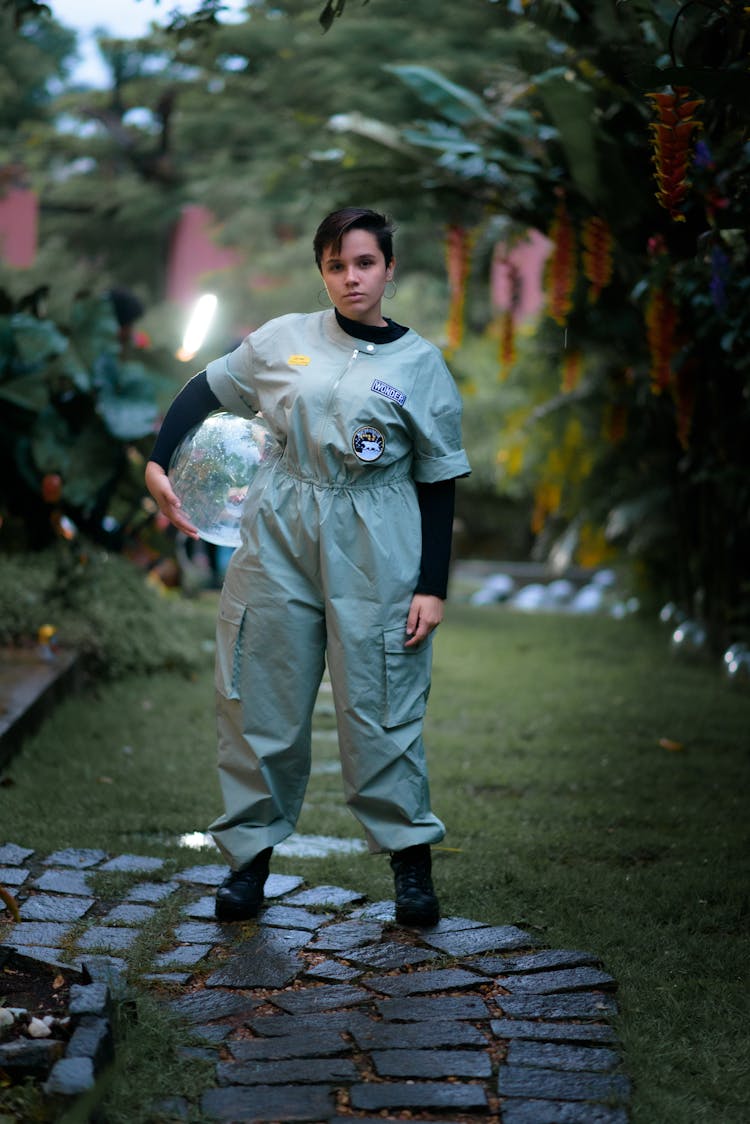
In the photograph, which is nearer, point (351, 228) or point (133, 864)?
point (351, 228)

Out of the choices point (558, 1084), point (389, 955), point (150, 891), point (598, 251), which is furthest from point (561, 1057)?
point (598, 251)

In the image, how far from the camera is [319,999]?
2754mm

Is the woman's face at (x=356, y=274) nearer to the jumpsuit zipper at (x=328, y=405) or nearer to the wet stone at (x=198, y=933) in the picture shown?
the jumpsuit zipper at (x=328, y=405)

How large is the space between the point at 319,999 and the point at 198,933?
50 cm

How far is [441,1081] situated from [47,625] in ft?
13.7

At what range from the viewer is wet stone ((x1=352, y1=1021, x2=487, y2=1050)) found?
8.23ft

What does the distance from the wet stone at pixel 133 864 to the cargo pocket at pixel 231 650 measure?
67cm

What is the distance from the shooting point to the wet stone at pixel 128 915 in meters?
3.20

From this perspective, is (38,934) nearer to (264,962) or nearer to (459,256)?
(264,962)

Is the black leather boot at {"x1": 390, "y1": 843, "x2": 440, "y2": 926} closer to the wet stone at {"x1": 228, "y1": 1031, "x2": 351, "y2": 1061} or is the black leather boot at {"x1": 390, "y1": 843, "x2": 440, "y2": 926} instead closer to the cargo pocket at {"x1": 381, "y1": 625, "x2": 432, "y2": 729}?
the cargo pocket at {"x1": 381, "y1": 625, "x2": 432, "y2": 729}

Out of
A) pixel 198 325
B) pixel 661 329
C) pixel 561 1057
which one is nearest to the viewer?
pixel 561 1057

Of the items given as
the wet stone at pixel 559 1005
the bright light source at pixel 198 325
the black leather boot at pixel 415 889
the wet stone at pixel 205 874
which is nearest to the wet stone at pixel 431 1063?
the wet stone at pixel 559 1005

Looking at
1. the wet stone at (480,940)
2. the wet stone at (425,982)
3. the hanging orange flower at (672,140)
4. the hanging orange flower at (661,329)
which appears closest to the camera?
the wet stone at (425,982)

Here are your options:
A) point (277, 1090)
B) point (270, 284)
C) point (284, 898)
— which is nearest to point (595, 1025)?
point (277, 1090)
